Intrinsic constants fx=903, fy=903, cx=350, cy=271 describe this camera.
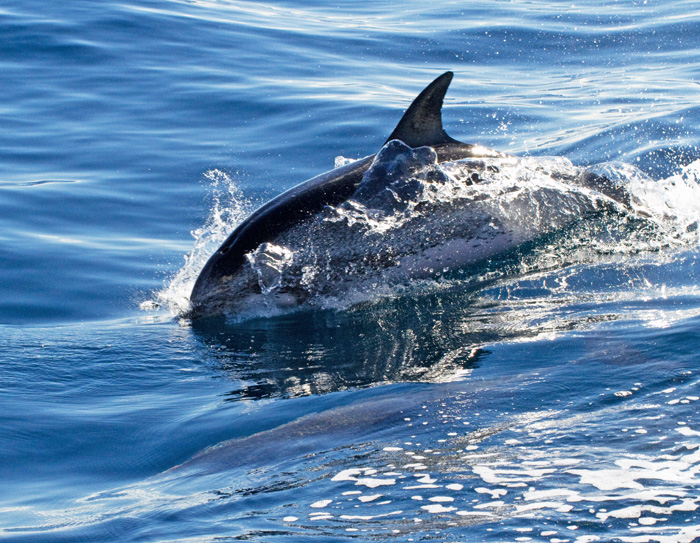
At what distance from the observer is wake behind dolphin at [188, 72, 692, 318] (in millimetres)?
7156

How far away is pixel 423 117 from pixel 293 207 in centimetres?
134

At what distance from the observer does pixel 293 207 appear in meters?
7.13

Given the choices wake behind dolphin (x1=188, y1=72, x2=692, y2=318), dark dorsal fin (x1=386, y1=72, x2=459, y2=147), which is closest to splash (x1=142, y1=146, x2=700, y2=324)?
wake behind dolphin (x1=188, y1=72, x2=692, y2=318)

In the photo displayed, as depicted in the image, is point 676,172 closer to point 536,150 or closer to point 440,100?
point 536,150

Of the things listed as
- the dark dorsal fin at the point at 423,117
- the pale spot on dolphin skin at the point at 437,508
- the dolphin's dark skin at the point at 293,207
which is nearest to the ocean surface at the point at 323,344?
the pale spot on dolphin skin at the point at 437,508

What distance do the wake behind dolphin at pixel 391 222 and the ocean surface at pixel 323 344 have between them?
183mm

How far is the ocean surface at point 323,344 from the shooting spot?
391 centimetres

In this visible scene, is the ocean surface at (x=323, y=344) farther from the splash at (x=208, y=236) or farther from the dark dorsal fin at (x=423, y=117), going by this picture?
the dark dorsal fin at (x=423, y=117)

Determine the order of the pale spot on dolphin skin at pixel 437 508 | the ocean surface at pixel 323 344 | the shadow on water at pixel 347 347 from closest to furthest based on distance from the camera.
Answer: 1. the pale spot on dolphin skin at pixel 437 508
2. the ocean surface at pixel 323 344
3. the shadow on water at pixel 347 347

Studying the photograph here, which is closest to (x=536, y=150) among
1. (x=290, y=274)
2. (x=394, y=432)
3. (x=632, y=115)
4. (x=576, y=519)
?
(x=632, y=115)

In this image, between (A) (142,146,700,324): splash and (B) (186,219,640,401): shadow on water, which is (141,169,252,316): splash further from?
(B) (186,219,640,401): shadow on water

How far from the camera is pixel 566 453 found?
416cm

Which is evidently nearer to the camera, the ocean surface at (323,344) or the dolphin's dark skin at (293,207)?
the ocean surface at (323,344)

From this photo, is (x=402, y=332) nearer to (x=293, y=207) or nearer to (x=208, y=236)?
(x=293, y=207)
